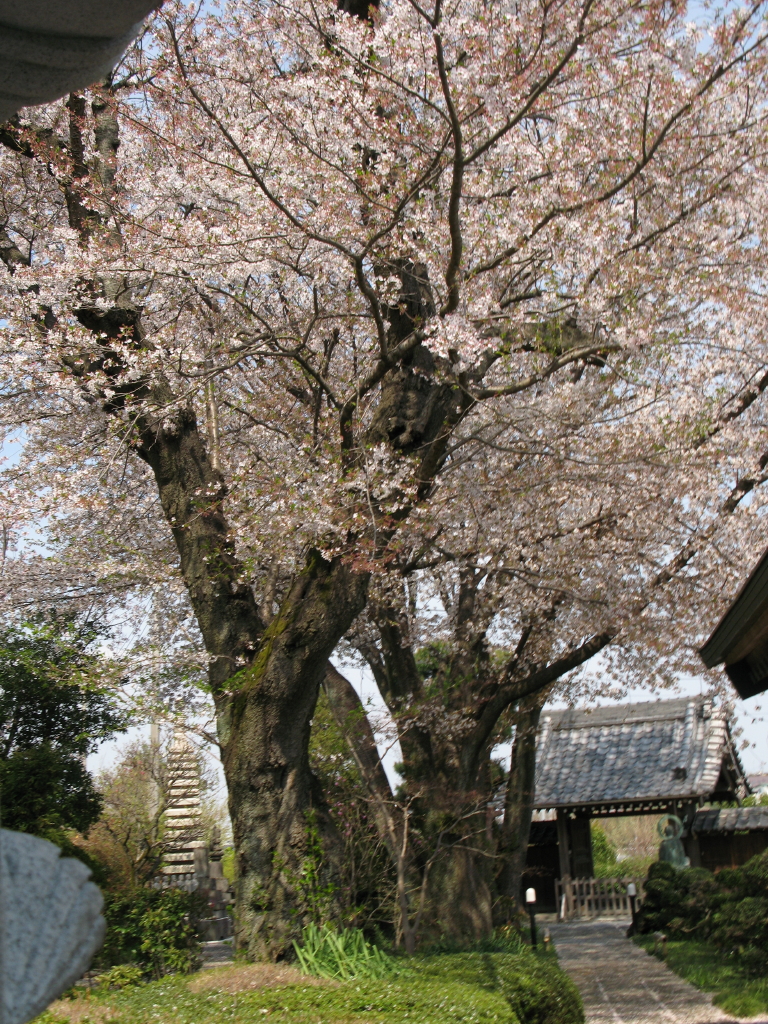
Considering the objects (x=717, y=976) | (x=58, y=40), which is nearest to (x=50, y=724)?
(x=717, y=976)

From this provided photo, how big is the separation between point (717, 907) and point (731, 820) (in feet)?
23.5

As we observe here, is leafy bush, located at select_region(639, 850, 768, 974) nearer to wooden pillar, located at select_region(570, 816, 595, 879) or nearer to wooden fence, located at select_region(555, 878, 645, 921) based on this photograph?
wooden fence, located at select_region(555, 878, 645, 921)

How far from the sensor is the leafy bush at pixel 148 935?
8.30 m

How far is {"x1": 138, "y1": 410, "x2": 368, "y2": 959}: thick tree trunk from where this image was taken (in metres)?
7.28

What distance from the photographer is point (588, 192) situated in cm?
796

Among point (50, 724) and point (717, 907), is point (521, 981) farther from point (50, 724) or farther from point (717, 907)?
point (717, 907)

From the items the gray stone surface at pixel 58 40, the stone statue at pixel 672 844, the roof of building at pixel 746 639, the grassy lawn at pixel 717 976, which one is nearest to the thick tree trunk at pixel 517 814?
the grassy lawn at pixel 717 976

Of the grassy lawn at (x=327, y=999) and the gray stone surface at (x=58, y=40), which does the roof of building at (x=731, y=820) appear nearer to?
the grassy lawn at (x=327, y=999)

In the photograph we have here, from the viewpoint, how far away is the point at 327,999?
19.5 ft

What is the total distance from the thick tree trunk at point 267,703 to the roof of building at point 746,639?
308cm

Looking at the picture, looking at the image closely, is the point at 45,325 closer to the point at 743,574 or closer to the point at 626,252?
the point at 626,252

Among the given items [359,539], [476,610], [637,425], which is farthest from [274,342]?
[476,610]

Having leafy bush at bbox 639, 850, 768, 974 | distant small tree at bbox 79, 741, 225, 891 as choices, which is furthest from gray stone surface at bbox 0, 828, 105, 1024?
leafy bush at bbox 639, 850, 768, 974

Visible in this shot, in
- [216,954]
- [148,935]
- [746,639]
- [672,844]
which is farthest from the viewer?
[672,844]
